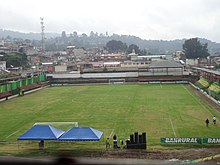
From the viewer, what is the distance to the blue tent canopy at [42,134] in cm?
2148

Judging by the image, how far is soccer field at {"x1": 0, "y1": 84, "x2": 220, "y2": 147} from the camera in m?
26.5

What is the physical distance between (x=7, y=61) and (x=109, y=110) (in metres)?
72.1

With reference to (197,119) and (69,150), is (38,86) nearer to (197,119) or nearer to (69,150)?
(197,119)

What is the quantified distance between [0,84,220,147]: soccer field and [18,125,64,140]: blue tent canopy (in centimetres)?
387

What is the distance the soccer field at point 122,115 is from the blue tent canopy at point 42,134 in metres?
3.87

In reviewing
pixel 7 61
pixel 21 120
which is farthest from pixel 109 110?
→ pixel 7 61

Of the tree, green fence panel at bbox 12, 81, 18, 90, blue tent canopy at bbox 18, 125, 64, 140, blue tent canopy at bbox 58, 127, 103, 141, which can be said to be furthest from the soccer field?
the tree

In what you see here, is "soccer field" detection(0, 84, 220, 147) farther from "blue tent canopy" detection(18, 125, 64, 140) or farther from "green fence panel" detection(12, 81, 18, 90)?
"green fence panel" detection(12, 81, 18, 90)

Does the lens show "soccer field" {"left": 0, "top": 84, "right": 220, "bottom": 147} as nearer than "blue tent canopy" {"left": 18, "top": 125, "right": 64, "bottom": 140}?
No

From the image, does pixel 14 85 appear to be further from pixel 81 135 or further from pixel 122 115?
pixel 81 135

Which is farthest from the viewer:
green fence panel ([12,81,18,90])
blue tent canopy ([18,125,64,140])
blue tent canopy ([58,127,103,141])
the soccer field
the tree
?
the tree

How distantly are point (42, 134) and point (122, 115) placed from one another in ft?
44.0

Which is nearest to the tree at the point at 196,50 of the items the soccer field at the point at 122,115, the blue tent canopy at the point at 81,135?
the soccer field at the point at 122,115

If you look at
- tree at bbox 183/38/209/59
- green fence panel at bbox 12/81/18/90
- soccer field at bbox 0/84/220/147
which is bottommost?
soccer field at bbox 0/84/220/147
